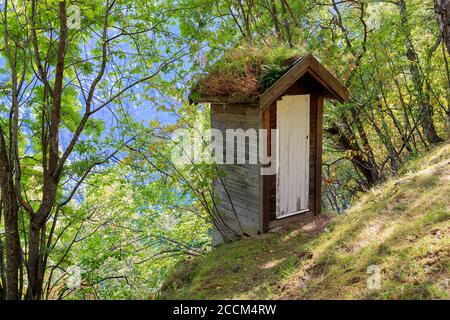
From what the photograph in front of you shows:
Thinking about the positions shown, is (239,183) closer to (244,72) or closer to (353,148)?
(244,72)

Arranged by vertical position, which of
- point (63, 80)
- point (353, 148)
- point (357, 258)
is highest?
point (63, 80)

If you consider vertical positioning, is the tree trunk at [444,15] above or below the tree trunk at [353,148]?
above

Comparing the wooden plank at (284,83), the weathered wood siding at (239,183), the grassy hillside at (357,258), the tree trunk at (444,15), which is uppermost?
the tree trunk at (444,15)

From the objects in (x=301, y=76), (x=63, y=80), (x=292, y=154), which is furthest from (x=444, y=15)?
(x=63, y=80)

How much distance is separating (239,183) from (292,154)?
1028mm

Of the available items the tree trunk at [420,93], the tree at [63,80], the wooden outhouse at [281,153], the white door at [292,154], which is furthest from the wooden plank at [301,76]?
the tree trunk at [420,93]

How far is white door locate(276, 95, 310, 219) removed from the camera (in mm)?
6375

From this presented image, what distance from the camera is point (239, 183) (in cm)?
665

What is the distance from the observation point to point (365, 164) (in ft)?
33.0

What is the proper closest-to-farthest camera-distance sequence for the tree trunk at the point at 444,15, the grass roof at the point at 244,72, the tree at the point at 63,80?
the tree trunk at the point at 444,15, the tree at the point at 63,80, the grass roof at the point at 244,72

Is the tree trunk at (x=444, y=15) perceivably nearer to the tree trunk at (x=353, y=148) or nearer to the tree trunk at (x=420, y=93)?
the tree trunk at (x=420, y=93)

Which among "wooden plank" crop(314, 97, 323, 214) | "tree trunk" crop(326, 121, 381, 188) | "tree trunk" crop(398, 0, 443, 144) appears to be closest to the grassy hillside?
"wooden plank" crop(314, 97, 323, 214)

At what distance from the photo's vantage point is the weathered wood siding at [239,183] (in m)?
6.30
